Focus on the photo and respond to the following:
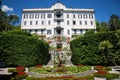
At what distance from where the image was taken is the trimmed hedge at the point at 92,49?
1093 inches

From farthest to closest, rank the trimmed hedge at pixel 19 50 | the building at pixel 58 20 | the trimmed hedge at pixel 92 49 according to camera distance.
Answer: the building at pixel 58 20 → the trimmed hedge at pixel 92 49 → the trimmed hedge at pixel 19 50

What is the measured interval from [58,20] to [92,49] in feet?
110

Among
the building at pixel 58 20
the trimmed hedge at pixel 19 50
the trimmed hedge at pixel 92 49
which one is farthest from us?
the building at pixel 58 20

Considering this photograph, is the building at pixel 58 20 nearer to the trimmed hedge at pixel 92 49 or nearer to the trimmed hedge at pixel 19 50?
the trimmed hedge at pixel 92 49

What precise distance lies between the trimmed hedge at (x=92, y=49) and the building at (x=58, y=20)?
94.6 feet

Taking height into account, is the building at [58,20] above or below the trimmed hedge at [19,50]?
above

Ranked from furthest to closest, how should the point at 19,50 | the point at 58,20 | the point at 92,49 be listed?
1. the point at 58,20
2. the point at 92,49
3. the point at 19,50

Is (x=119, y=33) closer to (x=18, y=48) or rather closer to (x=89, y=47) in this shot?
(x=89, y=47)

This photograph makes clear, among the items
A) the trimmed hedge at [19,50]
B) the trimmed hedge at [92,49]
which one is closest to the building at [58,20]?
the trimmed hedge at [92,49]

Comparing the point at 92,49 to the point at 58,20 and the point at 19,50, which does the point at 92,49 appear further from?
the point at 58,20

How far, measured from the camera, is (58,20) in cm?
6022

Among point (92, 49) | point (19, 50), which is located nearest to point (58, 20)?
point (92, 49)

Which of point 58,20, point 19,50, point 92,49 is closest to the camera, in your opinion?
point 19,50

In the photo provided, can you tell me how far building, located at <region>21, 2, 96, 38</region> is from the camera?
59.6 meters
